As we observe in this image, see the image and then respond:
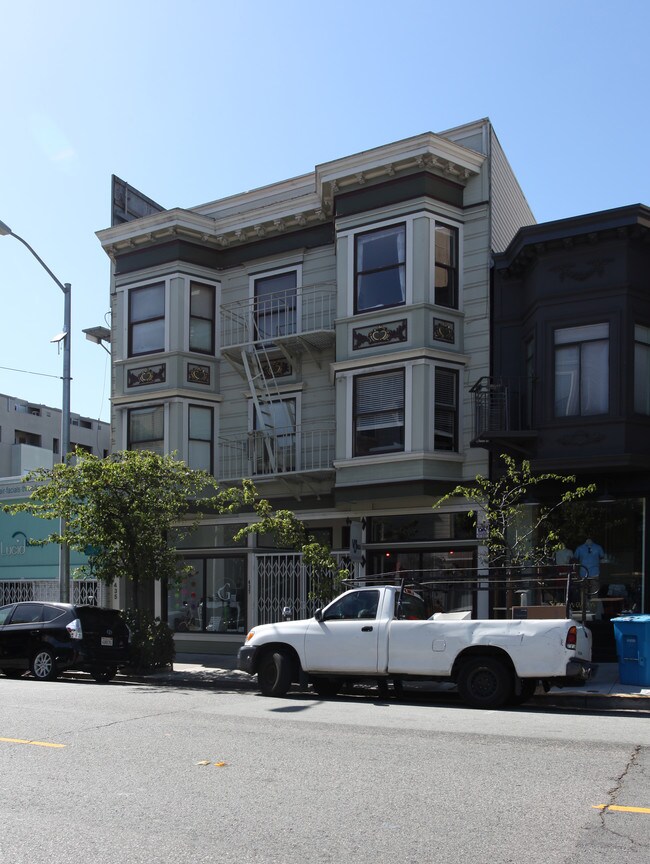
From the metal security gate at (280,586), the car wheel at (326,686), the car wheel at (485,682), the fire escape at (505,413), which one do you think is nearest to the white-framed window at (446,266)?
the fire escape at (505,413)

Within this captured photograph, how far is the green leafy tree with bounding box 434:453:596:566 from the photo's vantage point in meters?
15.1

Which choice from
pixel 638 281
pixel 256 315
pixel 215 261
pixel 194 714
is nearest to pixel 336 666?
pixel 194 714

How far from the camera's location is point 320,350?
20906mm

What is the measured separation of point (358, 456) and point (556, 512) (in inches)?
163

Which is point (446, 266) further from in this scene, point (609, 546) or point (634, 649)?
point (634, 649)

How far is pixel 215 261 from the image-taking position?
2277cm

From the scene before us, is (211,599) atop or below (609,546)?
below

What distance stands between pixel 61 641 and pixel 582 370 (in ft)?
34.8

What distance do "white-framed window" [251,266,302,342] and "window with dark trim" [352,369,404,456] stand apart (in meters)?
2.80

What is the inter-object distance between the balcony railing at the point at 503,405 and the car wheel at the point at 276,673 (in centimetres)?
614

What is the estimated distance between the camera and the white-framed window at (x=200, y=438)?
22125mm

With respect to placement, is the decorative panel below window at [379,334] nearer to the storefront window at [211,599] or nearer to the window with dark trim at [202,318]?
the window with dark trim at [202,318]

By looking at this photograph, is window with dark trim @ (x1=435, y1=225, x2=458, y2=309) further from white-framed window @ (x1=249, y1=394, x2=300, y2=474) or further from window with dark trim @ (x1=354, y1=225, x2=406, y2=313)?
white-framed window @ (x1=249, y1=394, x2=300, y2=474)

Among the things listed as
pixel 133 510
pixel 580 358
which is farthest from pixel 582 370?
pixel 133 510
